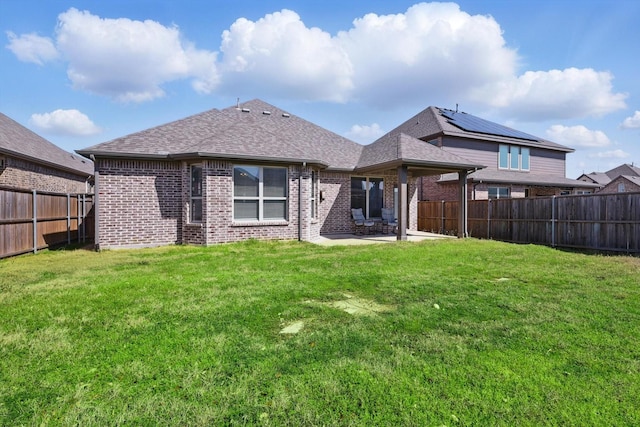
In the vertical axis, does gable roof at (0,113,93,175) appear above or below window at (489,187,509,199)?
above

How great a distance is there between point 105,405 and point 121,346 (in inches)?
41.4

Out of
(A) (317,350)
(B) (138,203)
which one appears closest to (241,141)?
(B) (138,203)

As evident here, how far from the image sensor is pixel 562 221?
11406 mm

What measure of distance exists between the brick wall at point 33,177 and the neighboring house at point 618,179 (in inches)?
1462

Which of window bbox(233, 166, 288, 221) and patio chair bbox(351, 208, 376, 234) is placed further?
patio chair bbox(351, 208, 376, 234)

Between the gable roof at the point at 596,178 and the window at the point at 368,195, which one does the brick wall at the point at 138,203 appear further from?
the gable roof at the point at 596,178

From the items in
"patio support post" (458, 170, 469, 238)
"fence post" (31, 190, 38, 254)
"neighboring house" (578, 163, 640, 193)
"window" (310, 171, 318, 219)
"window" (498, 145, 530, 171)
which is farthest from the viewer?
"neighboring house" (578, 163, 640, 193)

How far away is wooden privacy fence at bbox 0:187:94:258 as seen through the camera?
28.3 ft

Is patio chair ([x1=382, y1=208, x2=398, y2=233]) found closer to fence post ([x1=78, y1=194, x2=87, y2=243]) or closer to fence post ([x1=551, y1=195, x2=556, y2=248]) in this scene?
fence post ([x1=551, y1=195, x2=556, y2=248])

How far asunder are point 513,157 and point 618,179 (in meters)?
23.2

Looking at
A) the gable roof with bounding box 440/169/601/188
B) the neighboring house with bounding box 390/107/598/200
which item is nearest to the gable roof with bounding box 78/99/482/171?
the gable roof with bounding box 440/169/601/188

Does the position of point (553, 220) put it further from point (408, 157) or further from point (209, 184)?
point (209, 184)

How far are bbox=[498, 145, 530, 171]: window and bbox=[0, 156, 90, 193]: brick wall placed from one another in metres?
24.0

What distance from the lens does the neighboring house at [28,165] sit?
13062mm
